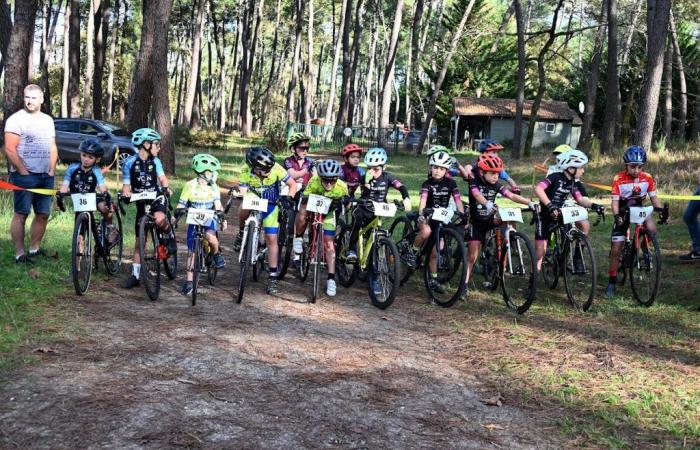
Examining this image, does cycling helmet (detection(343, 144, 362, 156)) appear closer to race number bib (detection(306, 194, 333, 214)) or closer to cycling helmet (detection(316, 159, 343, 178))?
cycling helmet (detection(316, 159, 343, 178))

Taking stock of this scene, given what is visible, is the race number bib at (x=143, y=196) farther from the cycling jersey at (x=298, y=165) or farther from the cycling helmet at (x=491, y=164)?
the cycling helmet at (x=491, y=164)

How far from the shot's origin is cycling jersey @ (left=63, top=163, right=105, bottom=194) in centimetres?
772

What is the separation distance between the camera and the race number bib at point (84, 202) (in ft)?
24.8

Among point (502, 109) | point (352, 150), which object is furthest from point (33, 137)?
point (502, 109)

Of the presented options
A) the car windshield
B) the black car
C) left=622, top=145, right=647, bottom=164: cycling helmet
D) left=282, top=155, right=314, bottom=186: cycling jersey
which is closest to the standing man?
left=282, top=155, right=314, bottom=186: cycling jersey

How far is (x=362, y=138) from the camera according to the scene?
133 feet

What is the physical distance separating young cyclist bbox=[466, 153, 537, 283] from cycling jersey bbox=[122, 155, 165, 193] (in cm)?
387

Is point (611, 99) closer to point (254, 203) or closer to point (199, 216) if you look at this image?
point (254, 203)

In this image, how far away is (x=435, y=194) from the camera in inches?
329

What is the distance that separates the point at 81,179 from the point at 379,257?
142 inches

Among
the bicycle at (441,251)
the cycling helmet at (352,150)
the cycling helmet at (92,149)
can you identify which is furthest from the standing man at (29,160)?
the bicycle at (441,251)

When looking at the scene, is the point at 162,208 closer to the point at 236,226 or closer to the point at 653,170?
the point at 236,226

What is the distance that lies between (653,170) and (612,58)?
7862 millimetres

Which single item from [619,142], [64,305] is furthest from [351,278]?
[619,142]
